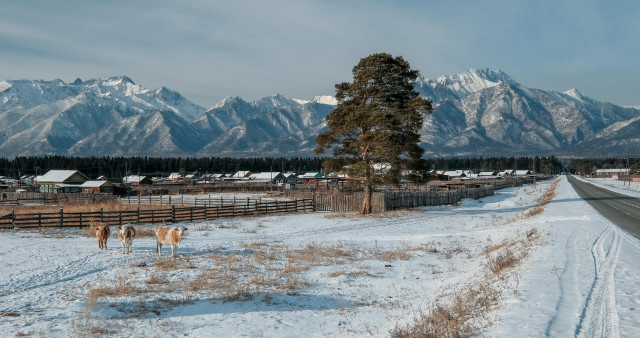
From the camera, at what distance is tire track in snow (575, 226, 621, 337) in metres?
8.22

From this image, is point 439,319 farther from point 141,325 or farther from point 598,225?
point 598,225

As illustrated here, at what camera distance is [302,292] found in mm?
14156

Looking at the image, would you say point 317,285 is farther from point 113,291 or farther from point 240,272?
point 113,291

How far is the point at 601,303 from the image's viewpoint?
32.2 ft

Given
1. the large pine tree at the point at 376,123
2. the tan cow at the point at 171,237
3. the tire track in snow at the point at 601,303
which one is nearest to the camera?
the tire track in snow at the point at 601,303

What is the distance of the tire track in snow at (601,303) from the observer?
8.22 m

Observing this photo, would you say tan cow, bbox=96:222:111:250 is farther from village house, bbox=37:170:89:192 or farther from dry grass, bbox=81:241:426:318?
village house, bbox=37:170:89:192

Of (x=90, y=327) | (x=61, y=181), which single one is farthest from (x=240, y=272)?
(x=61, y=181)

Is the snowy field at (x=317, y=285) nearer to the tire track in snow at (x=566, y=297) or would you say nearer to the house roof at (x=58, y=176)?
the tire track in snow at (x=566, y=297)

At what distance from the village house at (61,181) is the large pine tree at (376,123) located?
240ft

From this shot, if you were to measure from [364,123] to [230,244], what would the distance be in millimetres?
19279

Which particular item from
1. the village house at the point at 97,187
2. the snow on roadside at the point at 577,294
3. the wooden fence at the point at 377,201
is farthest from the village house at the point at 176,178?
the snow on roadside at the point at 577,294

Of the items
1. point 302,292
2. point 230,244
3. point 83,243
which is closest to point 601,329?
point 302,292

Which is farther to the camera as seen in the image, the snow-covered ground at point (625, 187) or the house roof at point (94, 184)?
the house roof at point (94, 184)
